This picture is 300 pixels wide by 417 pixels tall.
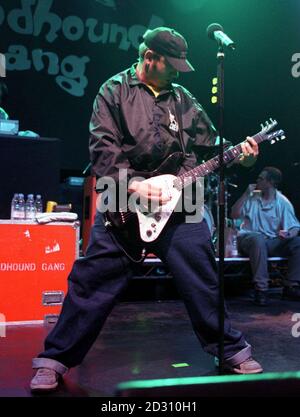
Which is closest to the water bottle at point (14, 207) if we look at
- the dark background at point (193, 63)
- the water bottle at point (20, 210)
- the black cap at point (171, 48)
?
the water bottle at point (20, 210)

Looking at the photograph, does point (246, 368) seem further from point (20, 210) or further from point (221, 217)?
point (20, 210)

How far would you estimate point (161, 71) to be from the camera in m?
2.47

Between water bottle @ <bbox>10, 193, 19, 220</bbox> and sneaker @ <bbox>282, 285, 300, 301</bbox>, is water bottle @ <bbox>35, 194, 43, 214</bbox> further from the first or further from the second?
sneaker @ <bbox>282, 285, 300, 301</bbox>

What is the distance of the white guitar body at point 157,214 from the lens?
2.33 metres

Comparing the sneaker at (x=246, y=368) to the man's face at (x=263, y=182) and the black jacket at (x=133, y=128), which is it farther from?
the man's face at (x=263, y=182)

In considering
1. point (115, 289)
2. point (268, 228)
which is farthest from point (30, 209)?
point (268, 228)

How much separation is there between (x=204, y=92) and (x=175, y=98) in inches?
178

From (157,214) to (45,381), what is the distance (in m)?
0.99

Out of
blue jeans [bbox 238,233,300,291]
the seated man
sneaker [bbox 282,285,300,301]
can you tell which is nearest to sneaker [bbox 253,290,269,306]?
blue jeans [bbox 238,233,300,291]

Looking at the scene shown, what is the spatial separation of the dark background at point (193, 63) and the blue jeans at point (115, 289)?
3959 millimetres

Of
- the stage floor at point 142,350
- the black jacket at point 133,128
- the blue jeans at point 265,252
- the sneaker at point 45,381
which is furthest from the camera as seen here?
the blue jeans at point 265,252

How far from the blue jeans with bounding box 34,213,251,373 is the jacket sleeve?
29 centimetres

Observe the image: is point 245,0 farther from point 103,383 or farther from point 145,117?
point 103,383
